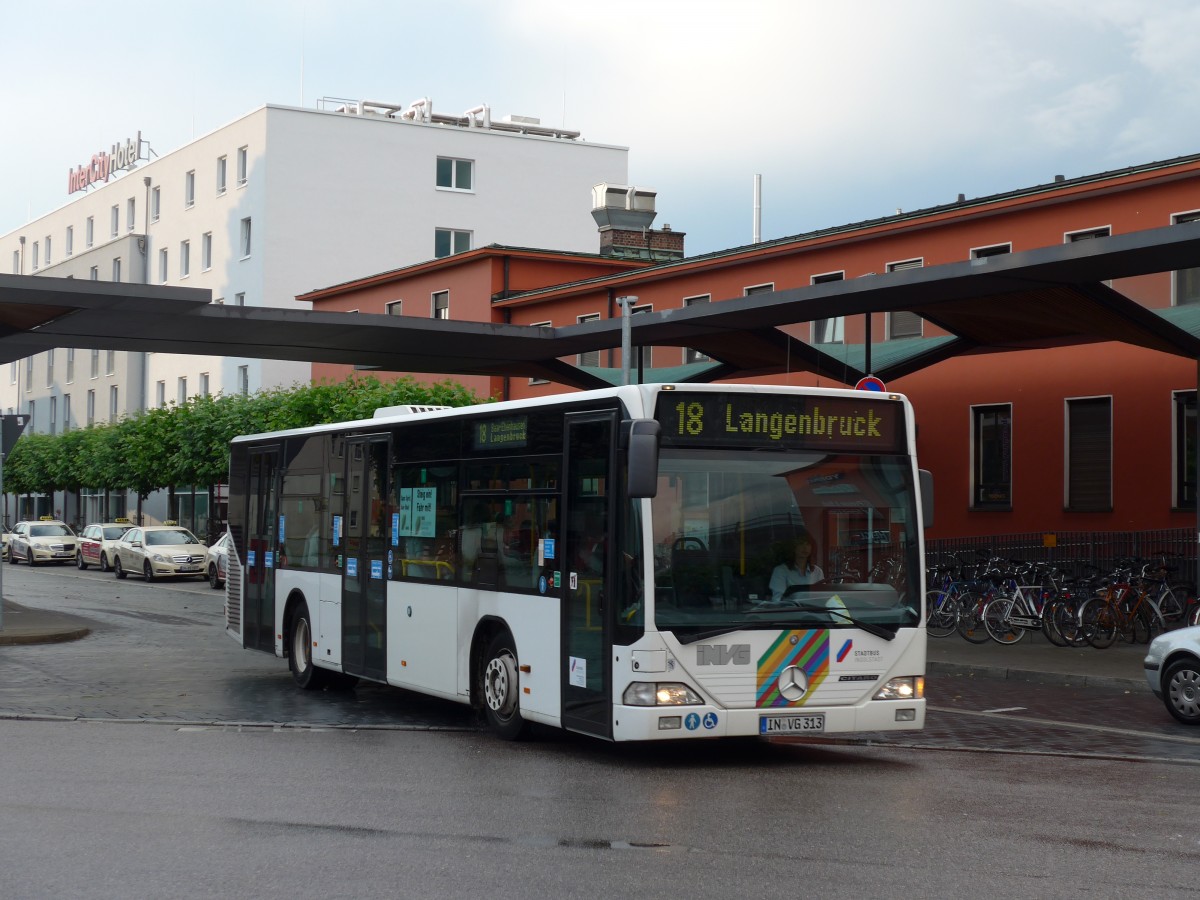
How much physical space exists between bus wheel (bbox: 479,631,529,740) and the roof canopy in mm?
7883

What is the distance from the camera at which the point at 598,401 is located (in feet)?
36.8

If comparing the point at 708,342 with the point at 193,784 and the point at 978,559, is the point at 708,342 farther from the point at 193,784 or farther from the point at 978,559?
the point at 193,784

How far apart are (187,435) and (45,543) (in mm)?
6737

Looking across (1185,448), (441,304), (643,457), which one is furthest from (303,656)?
(441,304)

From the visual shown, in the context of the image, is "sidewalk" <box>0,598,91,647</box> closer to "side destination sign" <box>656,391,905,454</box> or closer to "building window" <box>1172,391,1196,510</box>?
"side destination sign" <box>656,391,905,454</box>

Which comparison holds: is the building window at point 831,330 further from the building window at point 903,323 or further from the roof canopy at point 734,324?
the roof canopy at point 734,324

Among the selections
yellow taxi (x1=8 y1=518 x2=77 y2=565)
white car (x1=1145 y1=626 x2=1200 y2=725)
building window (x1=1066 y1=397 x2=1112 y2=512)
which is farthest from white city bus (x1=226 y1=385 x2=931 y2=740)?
yellow taxi (x1=8 y1=518 x2=77 y2=565)

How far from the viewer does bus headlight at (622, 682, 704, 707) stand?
10453 mm

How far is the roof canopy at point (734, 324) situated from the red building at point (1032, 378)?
5.11 feet

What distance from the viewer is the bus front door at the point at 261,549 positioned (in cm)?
1714

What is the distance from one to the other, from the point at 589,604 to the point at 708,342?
1341 cm

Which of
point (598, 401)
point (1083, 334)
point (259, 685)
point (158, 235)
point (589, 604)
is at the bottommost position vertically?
point (259, 685)

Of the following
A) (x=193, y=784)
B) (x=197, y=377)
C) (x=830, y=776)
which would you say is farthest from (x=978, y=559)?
(x=197, y=377)

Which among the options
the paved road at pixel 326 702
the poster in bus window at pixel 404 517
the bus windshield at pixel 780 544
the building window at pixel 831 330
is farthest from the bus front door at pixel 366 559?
the building window at pixel 831 330
